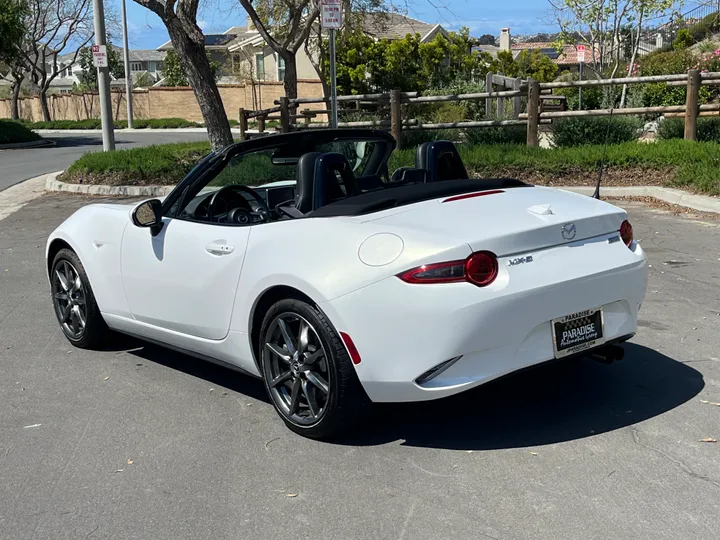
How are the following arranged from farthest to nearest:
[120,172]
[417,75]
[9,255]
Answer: [417,75]
[120,172]
[9,255]

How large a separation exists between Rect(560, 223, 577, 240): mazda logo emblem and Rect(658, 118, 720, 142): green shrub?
1150cm

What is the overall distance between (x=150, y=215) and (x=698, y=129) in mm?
12178

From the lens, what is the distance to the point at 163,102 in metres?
52.4

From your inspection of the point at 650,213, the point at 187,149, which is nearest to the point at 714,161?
the point at 650,213

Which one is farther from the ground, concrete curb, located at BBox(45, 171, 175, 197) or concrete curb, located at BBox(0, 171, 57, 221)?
concrete curb, located at BBox(45, 171, 175, 197)

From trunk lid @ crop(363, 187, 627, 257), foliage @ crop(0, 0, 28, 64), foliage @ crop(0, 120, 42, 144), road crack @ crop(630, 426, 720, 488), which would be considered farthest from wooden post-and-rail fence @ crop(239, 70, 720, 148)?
foliage @ crop(0, 0, 28, 64)

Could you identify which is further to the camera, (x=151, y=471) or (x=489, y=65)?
(x=489, y=65)

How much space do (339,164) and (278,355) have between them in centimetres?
111

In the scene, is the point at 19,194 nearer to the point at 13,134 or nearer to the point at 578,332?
the point at 578,332

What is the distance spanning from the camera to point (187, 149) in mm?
18547

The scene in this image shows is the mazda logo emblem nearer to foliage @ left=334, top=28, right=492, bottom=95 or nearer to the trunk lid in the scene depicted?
the trunk lid

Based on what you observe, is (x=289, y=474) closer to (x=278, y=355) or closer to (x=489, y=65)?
(x=278, y=355)

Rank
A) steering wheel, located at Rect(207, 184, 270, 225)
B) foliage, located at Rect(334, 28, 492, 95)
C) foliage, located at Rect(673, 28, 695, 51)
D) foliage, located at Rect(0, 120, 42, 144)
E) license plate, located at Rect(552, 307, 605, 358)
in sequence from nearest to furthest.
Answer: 1. license plate, located at Rect(552, 307, 605, 358)
2. steering wheel, located at Rect(207, 184, 270, 225)
3. foliage, located at Rect(0, 120, 42, 144)
4. foliage, located at Rect(334, 28, 492, 95)
5. foliage, located at Rect(673, 28, 695, 51)

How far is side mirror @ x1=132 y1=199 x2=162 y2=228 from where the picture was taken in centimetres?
511
